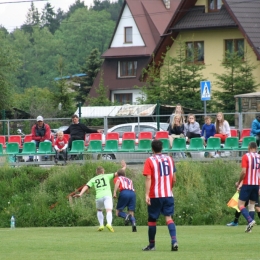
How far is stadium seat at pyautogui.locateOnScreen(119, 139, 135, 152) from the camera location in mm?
27603

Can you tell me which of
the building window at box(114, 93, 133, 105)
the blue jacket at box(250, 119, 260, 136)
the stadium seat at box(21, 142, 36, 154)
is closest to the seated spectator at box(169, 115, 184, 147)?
the blue jacket at box(250, 119, 260, 136)

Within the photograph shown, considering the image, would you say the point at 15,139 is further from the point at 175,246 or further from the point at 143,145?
the point at 175,246

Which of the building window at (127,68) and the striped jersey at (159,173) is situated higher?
the building window at (127,68)

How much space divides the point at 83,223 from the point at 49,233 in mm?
4570

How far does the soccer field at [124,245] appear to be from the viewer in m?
13.6

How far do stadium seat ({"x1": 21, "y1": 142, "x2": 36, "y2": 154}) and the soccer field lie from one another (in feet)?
26.1

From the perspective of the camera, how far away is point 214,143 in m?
26.5

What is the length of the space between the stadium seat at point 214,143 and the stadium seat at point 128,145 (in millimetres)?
2479

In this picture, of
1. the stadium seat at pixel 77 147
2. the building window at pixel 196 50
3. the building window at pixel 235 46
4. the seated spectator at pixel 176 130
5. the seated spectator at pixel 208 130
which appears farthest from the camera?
the building window at pixel 196 50

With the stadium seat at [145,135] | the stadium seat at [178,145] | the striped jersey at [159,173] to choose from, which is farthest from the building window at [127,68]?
the striped jersey at [159,173]

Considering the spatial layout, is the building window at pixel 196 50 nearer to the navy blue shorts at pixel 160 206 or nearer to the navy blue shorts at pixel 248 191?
the navy blue shorts at pixel 248 191

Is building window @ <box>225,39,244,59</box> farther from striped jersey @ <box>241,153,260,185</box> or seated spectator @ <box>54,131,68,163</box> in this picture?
striped jersey @ <box>241,153,260,185</box>

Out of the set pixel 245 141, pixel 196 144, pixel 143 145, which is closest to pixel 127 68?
pixel 143 145

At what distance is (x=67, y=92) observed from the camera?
55781 mm
